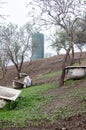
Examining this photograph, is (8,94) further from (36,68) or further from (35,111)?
(36,68)

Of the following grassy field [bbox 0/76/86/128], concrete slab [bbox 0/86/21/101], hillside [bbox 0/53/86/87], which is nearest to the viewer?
grassy field [bbox 0/76/86/128]

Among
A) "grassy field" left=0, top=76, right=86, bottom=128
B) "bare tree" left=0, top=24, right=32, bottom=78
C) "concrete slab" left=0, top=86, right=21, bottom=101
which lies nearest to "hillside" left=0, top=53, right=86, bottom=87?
"bare tree" left=0, top=24, right=32, bottom=78

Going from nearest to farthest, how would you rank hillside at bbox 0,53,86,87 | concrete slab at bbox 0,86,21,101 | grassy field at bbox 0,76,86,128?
1. grassy field at bbox 0,76,86,128
2. concrete slab at bbox 0,86,21,101
3. hillside at bbox 0,53,86,87

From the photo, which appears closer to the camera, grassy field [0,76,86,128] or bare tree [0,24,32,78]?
grassy field [0,76,86,128]

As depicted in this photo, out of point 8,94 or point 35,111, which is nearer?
point 35,111

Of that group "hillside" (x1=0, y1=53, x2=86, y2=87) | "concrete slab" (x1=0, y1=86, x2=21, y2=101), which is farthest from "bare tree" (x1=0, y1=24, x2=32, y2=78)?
"concrete slab" (x1=0, y1=86, x2=21, y2=101)

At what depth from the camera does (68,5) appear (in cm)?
1670

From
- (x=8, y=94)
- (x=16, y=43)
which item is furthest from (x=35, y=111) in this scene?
(x=16, y=43)

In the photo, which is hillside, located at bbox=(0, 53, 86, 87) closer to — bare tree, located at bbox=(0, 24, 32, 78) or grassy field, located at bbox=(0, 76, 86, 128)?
bare tree, located at bbox=(0, 24, 32, 78)

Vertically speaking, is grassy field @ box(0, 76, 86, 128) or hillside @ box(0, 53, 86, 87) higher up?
grassy field @ box(0, 76, 86, 128)

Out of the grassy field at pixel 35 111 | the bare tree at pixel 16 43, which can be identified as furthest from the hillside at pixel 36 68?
the grassy field at pixel 35 111

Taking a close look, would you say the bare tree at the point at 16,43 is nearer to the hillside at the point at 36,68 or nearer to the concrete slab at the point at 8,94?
the hillside at the point at 36,68

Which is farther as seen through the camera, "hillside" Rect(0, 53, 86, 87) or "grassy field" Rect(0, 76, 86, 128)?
"hillside" Rect(0, 53, 86, 87)

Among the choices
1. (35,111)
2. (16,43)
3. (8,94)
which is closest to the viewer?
(35,111)
